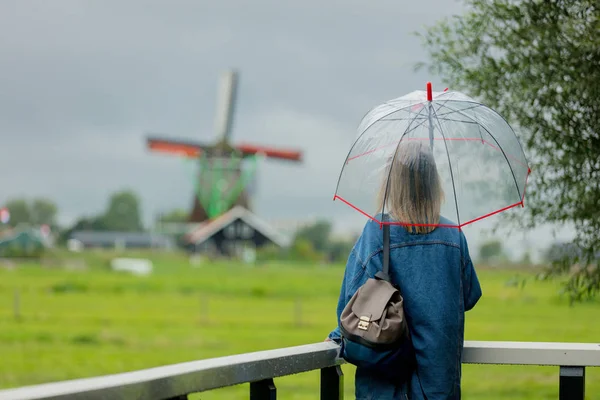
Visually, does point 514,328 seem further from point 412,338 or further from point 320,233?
point 320,233

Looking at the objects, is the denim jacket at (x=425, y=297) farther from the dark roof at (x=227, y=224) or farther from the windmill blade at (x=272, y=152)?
the dark roof at (x=227, y=224)

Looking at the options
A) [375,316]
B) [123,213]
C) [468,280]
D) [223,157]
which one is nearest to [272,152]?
[223,157]

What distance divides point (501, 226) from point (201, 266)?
52.6 meters

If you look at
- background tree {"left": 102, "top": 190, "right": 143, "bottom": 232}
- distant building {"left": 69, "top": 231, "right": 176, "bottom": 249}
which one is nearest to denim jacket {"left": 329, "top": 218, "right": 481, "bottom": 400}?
distant building {"left": 69, "top": 231, "right": 176, "bottom": 249}

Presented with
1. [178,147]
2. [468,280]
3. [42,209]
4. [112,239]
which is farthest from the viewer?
[42,209]

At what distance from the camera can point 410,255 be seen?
2400mm

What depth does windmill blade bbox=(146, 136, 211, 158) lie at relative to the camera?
58175mm

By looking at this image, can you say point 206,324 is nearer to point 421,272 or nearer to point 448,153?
point 448,153

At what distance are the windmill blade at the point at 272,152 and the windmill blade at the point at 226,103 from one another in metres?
1.63

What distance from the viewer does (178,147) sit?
195 ft

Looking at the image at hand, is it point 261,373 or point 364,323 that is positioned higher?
point 364,323

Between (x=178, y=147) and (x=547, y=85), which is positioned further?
(x=178, y=147)

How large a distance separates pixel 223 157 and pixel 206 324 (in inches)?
1360

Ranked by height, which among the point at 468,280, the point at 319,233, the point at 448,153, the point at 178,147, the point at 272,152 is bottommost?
the point at 319,233
